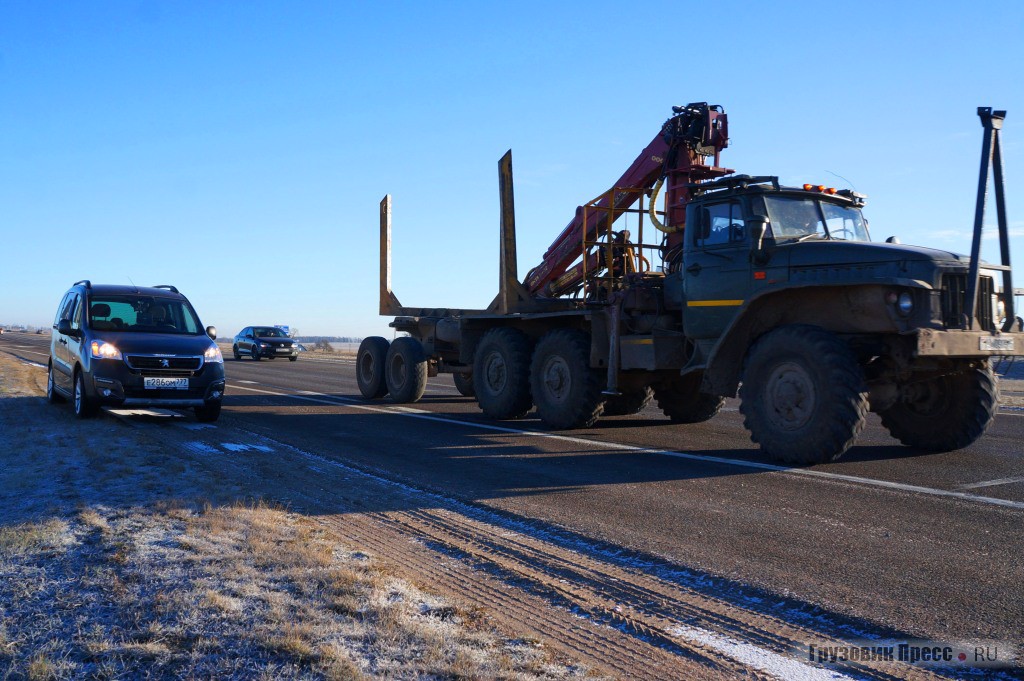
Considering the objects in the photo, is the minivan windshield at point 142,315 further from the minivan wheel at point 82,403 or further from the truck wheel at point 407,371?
the truck wheel at point 407,371

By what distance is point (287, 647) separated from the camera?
333cm

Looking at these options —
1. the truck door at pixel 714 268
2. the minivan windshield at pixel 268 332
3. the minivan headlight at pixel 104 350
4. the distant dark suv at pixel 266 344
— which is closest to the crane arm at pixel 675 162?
the truck door at pixel 714 268

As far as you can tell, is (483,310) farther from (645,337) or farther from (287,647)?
(287,647)

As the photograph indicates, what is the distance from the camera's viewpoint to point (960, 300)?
7887 millimetres

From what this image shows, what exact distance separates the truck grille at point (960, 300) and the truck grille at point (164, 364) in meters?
8.93

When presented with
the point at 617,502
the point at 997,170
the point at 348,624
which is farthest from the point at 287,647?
the point at 997,170

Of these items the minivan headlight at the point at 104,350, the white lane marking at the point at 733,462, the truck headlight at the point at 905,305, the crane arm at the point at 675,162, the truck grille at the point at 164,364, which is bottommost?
the white lane marking at the point at 733,462

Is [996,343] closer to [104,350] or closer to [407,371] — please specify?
[407,371]

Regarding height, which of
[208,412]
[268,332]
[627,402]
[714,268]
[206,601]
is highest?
[714,268]

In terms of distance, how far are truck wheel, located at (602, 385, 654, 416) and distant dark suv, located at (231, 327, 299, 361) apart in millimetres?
28977

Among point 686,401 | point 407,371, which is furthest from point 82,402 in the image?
point 686,401

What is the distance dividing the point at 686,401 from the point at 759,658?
28.2 feet

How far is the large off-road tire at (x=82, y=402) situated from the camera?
11070 mm

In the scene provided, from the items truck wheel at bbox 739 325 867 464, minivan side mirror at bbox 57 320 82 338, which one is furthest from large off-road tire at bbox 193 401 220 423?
truck wheel at bbox 739 325 867 464
